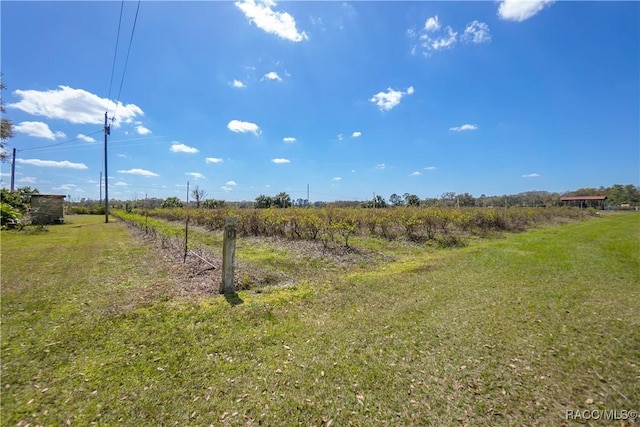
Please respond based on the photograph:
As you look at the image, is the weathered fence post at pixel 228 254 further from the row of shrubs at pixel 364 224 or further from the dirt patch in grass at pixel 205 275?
the row of shrubs at pixel 364 224

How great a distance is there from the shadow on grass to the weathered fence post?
16cm

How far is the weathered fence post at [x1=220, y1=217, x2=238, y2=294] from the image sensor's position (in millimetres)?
5875

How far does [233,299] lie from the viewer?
5.70 metres

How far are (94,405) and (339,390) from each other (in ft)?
8.24

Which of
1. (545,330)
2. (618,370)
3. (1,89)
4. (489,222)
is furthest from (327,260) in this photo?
(1,89)

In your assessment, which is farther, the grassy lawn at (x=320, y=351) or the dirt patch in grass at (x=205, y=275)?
the dirt patch in grass at (x=205, y=275)

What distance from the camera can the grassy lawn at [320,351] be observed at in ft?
8.87

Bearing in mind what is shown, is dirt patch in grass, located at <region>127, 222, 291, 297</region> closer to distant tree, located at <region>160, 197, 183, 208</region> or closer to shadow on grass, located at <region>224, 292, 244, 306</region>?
shadow on grass, located at <region>224, 292, 244, 306</region>

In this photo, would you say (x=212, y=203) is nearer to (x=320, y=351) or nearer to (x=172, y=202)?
(x=172, y=202)

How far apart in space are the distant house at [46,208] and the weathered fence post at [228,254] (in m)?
22.6

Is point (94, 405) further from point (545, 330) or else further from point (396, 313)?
point (545, 330)

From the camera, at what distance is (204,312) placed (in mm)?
4992

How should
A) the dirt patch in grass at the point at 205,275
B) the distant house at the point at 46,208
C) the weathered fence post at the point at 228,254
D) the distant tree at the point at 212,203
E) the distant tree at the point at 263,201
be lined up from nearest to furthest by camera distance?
the weathered fence post at the point at 228,254
the dirt patch in grass at the point at 205,275
the distant house at the point at 46,208
the distant tree at the point at 212,203
the distant tree at the point at 263,201

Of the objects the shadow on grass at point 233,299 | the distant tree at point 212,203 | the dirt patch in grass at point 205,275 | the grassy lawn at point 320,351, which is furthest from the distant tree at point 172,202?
the shadow on grass at point 233,299
